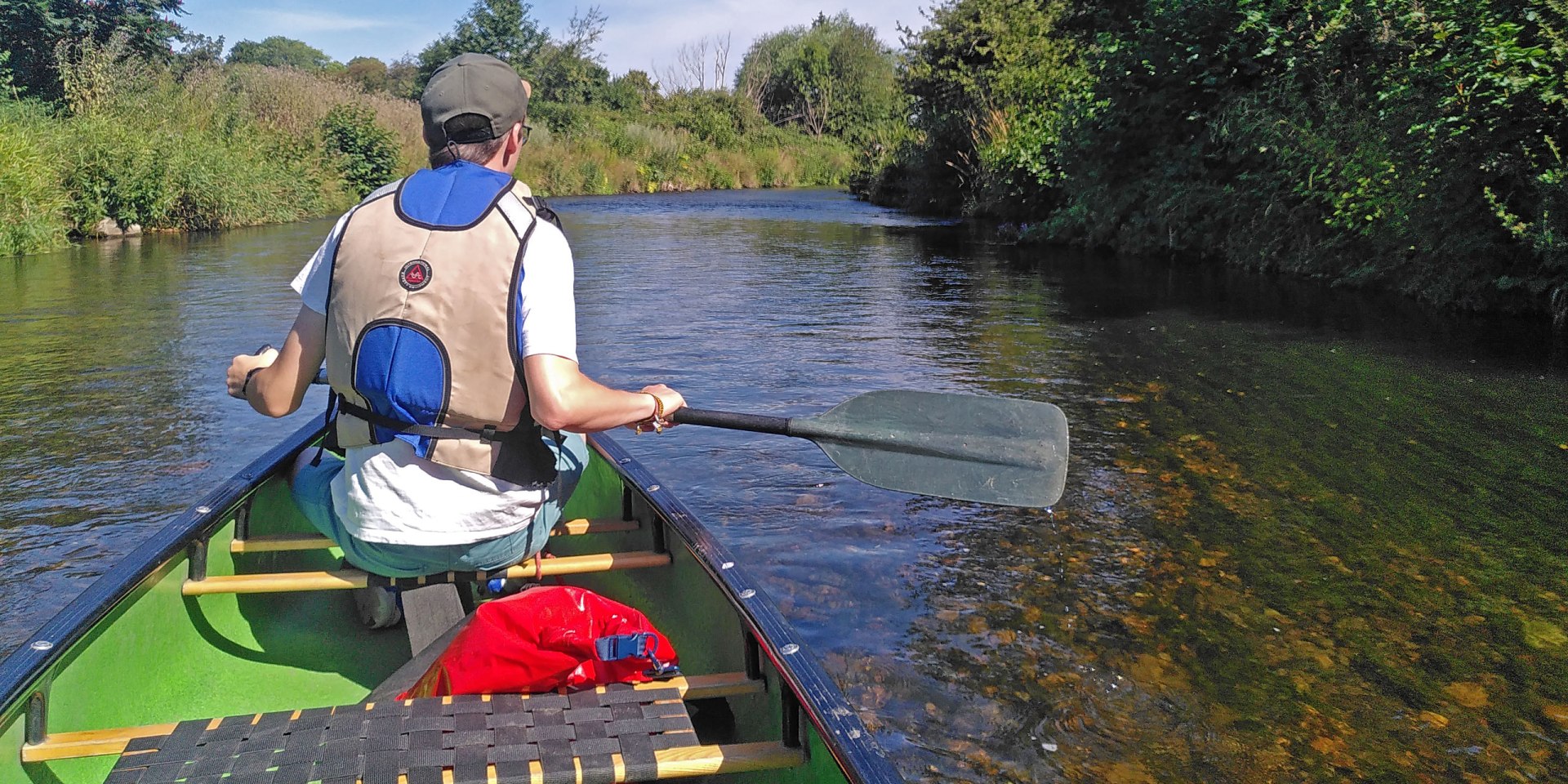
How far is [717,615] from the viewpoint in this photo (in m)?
→ 3.04

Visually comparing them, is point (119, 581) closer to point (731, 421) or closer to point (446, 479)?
point (446, 479)

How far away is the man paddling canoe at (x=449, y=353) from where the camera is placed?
2.55 m

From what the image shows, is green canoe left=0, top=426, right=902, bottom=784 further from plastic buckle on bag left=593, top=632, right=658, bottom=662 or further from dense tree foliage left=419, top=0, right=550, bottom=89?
dense tree foliage left=419, top=0, right=550, bottom=89

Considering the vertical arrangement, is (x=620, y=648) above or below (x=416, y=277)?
below

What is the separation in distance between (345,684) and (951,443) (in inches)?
71.0

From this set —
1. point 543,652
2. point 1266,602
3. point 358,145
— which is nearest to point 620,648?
point 543,652

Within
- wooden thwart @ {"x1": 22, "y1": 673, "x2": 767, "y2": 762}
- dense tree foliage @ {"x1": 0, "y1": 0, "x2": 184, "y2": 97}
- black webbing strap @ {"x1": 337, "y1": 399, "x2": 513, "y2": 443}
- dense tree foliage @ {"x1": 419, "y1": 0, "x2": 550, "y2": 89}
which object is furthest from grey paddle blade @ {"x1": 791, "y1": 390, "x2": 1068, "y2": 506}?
dense tree foliage @ {"x1": 419, "y1": 0, "x2": 550, "y2": 89}

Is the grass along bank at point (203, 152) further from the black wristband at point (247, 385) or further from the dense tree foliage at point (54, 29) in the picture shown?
the black wristband at point (247, 385)

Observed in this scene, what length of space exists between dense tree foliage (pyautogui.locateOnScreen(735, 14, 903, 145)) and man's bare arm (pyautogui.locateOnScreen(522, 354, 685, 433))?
180 ft

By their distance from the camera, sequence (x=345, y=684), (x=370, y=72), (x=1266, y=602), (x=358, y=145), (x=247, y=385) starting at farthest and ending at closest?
(x=370, y=72) → (x=358, y=145) → (x=1266, y=602) → (x=345, y=684) → (x=247, y=385)

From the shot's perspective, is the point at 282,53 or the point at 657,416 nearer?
the point at 657,416

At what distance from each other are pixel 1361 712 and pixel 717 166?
1615 inches

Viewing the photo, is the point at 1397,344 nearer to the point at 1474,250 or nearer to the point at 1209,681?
the point at 1474,250

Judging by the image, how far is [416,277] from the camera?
99.9 inches
